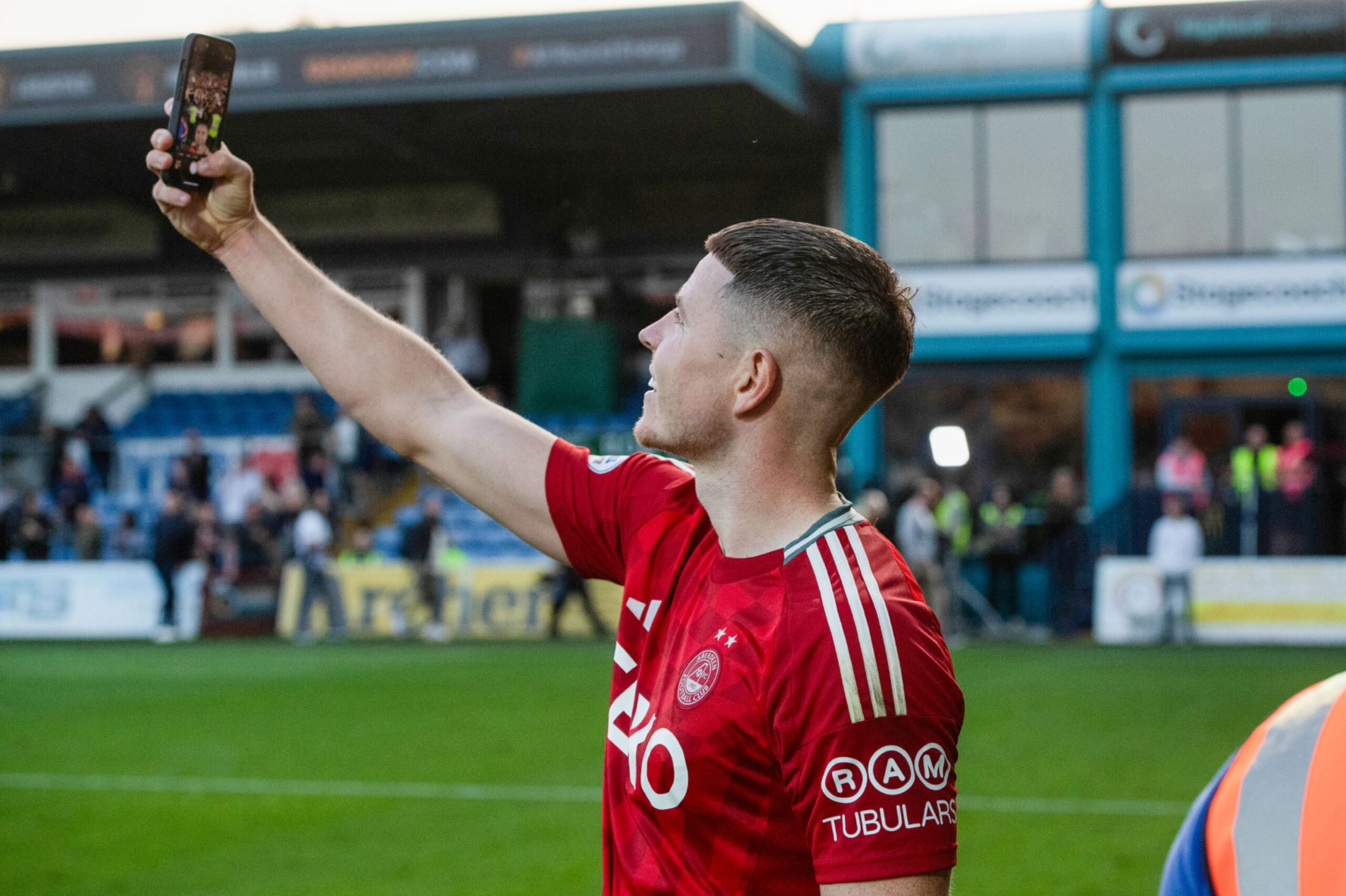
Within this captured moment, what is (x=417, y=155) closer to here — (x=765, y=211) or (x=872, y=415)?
Answer: (x=765, y=211)

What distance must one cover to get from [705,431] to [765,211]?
26675 millimetres

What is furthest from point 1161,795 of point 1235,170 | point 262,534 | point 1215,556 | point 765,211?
point 765,211

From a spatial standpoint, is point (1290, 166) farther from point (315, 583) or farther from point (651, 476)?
point (651, 476)

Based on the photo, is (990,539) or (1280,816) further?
(990,539)

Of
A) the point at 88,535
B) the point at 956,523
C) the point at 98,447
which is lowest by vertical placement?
the point at 88,535

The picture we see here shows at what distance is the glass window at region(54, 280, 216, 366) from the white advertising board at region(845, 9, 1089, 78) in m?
15.1

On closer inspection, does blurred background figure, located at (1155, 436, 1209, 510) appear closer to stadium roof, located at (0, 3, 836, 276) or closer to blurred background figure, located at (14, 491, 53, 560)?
stadium roof, located at (0, 3, 836, 276)

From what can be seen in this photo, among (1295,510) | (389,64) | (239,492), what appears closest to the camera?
(1295,510)

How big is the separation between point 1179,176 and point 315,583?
15.2 metres

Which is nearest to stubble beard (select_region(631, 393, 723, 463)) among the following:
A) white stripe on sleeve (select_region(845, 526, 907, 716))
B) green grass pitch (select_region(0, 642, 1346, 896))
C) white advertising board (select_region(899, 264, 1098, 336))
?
white stripe on sleeve (select_region(845, 526, 907, 716))

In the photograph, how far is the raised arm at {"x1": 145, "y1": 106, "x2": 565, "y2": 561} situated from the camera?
287 centimetres

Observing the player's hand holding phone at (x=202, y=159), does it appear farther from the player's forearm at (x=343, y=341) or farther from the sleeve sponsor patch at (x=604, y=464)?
the sleeve sponsor patch at (x=604, y=464)

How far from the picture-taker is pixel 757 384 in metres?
2.34

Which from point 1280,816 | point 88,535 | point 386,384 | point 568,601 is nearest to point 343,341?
point 386,384
